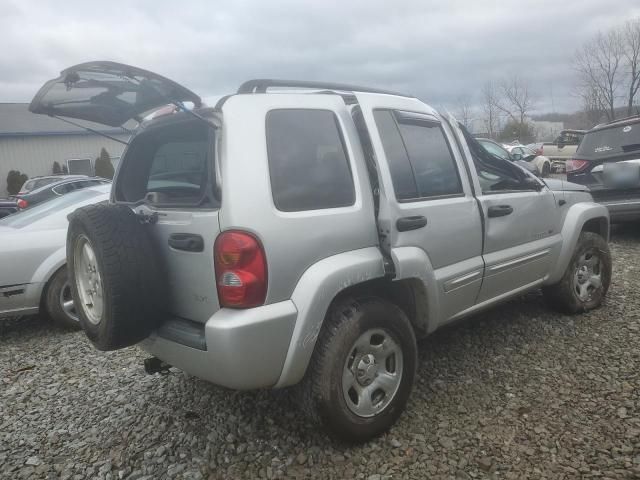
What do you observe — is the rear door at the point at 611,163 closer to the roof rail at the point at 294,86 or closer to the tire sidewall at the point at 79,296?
the roof rail at the point at 294,86

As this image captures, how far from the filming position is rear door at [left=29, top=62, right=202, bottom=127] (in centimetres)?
248

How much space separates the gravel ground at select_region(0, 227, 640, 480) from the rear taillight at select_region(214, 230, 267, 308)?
97cm

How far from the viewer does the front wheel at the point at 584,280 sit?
14.0 ft

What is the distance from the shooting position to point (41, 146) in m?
29.5

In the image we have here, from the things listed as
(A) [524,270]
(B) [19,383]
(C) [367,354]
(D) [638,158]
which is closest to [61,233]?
(B) [19,383]

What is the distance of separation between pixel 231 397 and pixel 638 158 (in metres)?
6.09

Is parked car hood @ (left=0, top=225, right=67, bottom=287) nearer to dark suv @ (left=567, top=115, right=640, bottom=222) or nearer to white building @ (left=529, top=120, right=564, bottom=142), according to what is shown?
dark suv @ (left=567, top=115, right=640, bottom=222)

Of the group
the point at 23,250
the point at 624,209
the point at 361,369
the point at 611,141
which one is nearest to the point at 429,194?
the point at 361,369

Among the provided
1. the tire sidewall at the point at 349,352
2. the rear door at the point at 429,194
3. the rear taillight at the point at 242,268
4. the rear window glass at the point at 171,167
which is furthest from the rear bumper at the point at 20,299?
the rear door at the point at 429,194

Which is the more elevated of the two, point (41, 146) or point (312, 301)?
point (41, 146)

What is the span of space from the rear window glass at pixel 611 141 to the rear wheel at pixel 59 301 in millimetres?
6873

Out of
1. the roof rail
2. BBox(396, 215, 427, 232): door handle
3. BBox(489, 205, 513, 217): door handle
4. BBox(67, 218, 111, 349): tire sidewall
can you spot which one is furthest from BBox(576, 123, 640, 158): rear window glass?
BBox(67, 218, 111, 349): tire sidewall

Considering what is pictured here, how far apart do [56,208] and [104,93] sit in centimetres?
297

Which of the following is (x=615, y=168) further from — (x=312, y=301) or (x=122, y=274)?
(x=122, y=274)
